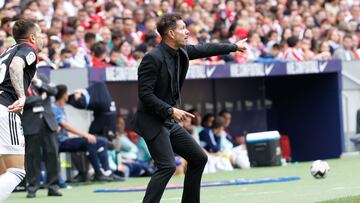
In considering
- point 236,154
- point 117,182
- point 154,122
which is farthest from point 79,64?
point 154,122

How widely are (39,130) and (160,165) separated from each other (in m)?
5.62

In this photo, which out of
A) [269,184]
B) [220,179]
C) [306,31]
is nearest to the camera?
[269,184]

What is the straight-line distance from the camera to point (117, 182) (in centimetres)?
1702

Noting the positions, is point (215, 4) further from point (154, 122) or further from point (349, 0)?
point (154, 122)

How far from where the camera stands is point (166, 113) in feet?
31.7

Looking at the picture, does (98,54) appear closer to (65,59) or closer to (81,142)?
(65,59)

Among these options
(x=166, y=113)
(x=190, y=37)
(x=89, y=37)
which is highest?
(x=89, y=37)

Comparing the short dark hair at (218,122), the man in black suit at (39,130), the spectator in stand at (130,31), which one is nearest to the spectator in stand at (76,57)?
the spectator in stand at (130,31)

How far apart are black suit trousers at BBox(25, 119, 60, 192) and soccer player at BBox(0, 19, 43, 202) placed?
11.7 ft

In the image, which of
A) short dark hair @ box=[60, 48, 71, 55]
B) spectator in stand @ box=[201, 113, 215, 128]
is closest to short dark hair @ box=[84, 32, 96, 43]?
short dark hair @ box=[60, 48, 71, 55]

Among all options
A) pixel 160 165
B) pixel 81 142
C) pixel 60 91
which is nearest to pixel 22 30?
pixel 160 165

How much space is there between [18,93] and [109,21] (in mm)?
10379

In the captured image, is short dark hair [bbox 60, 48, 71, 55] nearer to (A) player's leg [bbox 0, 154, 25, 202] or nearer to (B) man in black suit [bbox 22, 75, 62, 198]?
(B) man in black suit [bbox 22, 75, 62, 198]

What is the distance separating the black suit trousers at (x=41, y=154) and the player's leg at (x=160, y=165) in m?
4.98
